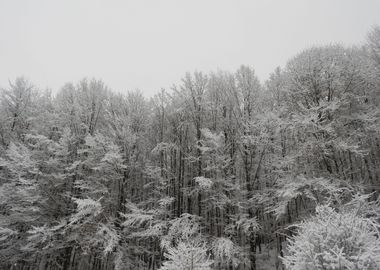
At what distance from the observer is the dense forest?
11602mm

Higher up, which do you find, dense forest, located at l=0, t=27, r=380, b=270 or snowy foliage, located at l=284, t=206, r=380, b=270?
dense forest, located at l=0, t=27, r=380, b=270

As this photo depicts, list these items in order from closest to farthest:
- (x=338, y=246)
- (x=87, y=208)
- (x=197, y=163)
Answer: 1. (x=338, y=246)
2. (x=87, y=208)
3. (x=197, y=163)

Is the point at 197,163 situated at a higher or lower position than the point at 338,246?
higher

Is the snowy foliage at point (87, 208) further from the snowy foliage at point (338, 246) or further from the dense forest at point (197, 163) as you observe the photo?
the snowy foliage at point (338, 246)

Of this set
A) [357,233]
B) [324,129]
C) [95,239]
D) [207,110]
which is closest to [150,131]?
[207,110]

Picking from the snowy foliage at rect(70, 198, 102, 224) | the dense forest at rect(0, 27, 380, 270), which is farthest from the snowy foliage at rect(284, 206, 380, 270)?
the snowy foliage at rect(70, 198, 102, 224)

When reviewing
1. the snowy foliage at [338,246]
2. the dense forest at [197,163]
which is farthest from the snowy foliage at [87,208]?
the snowy foliage at [338,246]

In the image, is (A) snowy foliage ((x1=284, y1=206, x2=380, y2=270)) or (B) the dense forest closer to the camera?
(A) snowy foliage ((x1=284, y1=206, x2=380, y2=270))

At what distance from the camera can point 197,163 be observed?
1520 cm

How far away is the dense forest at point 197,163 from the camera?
11.6 meters

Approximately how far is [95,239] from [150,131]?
319 inches

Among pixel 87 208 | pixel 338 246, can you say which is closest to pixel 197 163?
pixel 87 208

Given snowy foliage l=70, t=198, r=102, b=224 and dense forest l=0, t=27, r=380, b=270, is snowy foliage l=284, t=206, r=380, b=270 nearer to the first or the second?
dense forest l=0, t=27, r=380, b=270

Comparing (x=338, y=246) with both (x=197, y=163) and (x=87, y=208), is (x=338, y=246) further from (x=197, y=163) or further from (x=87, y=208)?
(x=87, y=208)
